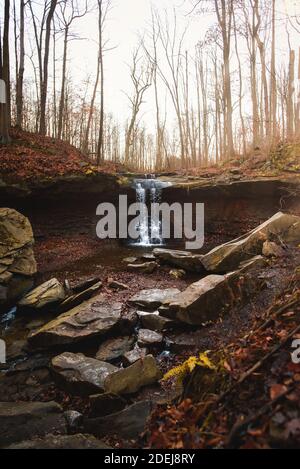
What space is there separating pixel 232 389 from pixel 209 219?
426 inches

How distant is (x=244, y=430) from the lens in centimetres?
209

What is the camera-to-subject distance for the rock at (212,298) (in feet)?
17.8

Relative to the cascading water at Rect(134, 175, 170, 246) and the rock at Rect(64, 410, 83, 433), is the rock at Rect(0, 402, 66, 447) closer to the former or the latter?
the rock at Rect(64, 410, 83, 433)

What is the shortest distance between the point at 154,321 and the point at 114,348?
0.93m

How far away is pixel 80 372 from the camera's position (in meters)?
4.65

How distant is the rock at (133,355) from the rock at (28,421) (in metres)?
1.25

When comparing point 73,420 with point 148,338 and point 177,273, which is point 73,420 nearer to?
point 148,338

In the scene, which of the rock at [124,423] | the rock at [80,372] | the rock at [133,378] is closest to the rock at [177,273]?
the rock at [80,372]

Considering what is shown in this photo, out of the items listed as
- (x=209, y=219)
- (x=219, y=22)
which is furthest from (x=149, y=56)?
(x=209, y=219)

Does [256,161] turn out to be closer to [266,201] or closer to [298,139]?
[298,139]

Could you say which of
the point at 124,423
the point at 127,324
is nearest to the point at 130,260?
the point at 127,324

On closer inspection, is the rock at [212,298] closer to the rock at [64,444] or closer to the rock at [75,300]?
the rock at [75,300]

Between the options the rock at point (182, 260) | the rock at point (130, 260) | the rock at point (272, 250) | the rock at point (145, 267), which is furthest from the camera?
the rock at point (130, 260)
